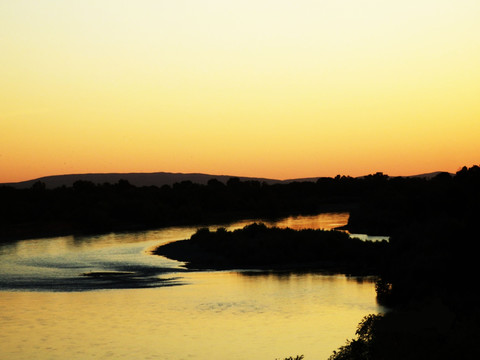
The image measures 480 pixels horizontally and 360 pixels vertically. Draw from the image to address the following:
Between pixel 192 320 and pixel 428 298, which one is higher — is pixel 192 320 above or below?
below

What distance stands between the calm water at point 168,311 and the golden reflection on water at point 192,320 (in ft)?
0.16

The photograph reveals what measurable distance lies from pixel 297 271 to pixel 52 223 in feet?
206

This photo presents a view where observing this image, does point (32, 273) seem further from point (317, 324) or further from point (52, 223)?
point (52, 223)

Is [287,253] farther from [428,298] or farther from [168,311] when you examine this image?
[428,298]

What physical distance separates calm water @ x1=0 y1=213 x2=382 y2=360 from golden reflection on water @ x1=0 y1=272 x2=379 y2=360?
0.16 ft

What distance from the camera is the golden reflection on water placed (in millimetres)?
31375

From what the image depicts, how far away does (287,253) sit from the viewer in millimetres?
63125

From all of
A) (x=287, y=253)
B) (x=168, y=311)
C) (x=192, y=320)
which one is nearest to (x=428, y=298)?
(x=192, y=320)

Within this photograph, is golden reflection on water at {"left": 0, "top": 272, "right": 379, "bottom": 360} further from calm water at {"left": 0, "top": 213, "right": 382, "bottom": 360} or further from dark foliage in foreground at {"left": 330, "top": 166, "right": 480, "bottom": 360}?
dark foliage in foreground at {"left": 330, "top": 166, "right": 480, "bottom": 360}

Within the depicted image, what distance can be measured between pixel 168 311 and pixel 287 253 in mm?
24513

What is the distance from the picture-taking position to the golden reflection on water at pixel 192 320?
31375mm

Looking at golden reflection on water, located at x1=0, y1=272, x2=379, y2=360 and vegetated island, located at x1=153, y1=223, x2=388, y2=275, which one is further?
vegetated island, located at x1=153, y1=223, x2=388, y2=275

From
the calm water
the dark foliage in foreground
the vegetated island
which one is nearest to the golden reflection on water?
the calm water

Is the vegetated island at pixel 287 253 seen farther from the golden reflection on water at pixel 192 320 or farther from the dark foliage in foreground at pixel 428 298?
the dark foliage in foreground at pixel 428 298
